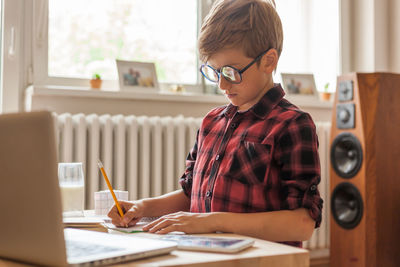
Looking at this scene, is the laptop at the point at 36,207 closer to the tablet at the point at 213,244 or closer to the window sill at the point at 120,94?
the tablet at the point at 213,244

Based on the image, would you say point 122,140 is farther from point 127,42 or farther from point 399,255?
point 399,255

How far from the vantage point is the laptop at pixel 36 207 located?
0.54m

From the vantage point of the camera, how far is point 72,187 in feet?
4.13

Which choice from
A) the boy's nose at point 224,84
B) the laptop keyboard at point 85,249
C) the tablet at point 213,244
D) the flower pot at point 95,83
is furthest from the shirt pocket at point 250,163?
the flower pot at point 95,83

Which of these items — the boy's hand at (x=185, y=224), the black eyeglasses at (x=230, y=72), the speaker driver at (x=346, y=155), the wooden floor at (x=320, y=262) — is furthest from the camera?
the wooden floor at (x=320, y=262)

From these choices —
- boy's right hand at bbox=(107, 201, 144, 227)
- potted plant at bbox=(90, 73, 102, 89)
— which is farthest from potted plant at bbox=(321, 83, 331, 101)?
boy's right hand at bbox=(107, 201, 144, 227)

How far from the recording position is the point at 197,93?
9.53 feet

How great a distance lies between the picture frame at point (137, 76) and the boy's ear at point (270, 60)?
154cm

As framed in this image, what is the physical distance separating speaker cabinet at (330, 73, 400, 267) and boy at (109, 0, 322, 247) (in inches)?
56.8

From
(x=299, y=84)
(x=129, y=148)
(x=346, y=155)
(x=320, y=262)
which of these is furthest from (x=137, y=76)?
(x=320, y=262)

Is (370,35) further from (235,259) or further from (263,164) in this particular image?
(235,259)

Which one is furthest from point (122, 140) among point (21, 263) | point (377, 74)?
point (21, 263)

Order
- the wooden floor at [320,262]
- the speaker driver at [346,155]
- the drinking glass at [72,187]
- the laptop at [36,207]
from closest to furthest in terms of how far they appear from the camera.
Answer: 1. the laptop at [36,207]
2. the drinking glass at [72,187]
3. the speaker driver at [346,155]
4. the wooden floor at [320,262]

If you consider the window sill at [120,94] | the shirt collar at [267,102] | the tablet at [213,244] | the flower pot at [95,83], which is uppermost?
the flower pot at [95,83]
